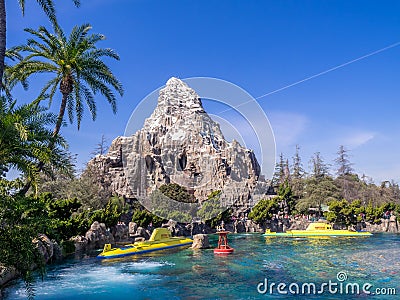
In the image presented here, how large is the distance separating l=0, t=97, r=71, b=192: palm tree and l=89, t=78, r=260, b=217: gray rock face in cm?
3569

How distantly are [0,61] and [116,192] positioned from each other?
39.8 meters

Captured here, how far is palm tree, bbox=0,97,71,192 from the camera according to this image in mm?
9757

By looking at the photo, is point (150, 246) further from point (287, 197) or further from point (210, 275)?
point (287, 197)

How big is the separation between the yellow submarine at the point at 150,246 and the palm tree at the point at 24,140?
8622mm

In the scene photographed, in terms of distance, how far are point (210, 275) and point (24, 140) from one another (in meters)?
8.60

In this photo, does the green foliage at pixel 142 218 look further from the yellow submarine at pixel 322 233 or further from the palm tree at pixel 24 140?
the palm tree at pixel 24 140

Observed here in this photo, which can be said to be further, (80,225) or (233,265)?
(80,225)

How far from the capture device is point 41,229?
293 inches

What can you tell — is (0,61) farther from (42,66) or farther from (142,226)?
(142,226)

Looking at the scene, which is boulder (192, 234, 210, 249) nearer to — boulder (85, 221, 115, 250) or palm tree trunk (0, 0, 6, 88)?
boulder (85, 221, 115, 250)

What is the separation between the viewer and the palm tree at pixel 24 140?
9.76 metres

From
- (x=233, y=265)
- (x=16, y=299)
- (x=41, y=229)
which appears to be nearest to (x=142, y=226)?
(x=233, y=265)

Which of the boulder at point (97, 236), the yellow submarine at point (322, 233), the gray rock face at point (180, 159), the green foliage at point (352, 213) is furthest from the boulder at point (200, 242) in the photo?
the gray rock face at point (180, 159)

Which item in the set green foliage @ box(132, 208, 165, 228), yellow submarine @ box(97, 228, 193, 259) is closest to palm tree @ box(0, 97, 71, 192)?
yellow submarine @ box(97, 228, 193, 259)
